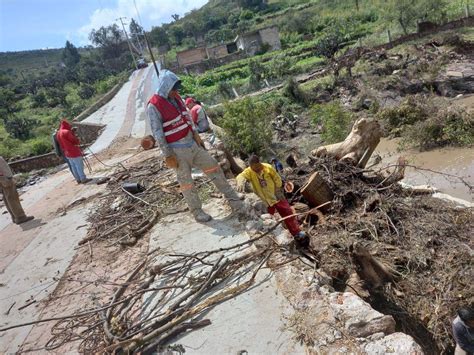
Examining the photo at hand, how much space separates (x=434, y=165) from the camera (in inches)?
401

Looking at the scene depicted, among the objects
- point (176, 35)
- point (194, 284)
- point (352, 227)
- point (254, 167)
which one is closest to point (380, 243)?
point (352, 227)

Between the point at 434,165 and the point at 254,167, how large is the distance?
7415 millimetres

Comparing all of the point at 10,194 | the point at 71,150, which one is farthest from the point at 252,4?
the point at 10,194

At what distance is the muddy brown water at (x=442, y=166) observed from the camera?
335 inches

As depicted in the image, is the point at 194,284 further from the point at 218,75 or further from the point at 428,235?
the point at 218,75

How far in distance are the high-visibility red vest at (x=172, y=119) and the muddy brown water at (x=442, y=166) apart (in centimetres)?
617

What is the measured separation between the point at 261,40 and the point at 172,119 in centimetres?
4269

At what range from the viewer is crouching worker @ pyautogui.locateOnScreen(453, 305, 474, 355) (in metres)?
3.03

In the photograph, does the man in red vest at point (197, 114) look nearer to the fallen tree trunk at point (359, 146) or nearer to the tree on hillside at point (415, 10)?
the fallen tree trunk at point (359, 146)

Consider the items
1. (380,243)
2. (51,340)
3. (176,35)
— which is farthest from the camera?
(176,35)

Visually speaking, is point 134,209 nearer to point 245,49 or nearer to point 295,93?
point 295,93

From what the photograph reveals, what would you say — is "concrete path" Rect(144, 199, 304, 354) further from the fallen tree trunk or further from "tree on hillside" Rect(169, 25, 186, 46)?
"tree on hillside" Rect(169, 25, 186, 46)

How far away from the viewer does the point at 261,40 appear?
4403cm

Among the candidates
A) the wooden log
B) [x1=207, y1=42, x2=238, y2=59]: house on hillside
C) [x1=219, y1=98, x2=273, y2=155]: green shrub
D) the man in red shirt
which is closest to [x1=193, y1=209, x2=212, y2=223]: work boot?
the wooden log
